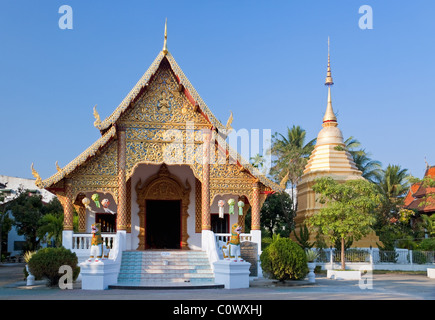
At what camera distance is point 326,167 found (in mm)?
24359

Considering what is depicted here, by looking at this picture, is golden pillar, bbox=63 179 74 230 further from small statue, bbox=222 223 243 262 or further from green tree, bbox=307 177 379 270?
green tree, bbox=307 177 379 270

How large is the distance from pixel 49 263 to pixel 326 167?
15.1 metres

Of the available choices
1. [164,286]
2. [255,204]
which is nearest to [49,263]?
[164,286]

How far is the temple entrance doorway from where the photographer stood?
17.6 m

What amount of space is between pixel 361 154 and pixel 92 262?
22456 mm

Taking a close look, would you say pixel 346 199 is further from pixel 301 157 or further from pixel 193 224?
pixel 301 157

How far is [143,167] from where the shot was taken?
→ 17.1 metres

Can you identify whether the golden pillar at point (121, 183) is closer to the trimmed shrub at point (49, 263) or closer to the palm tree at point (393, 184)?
the trimmed shrub at point (49, 263)

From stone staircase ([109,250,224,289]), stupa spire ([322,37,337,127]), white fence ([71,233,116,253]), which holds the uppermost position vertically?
stupa spire ([322,37,337,127])

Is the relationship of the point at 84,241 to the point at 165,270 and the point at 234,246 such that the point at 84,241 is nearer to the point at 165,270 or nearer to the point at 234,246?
the point at 165,270

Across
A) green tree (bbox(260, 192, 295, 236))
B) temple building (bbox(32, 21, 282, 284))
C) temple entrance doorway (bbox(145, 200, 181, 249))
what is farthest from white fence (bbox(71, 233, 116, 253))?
green tree (bbox(260, 192, 295, 236))

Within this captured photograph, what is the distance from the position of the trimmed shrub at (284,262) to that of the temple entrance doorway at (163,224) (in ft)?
15.9

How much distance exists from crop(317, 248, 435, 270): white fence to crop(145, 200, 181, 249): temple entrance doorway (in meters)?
5.95
